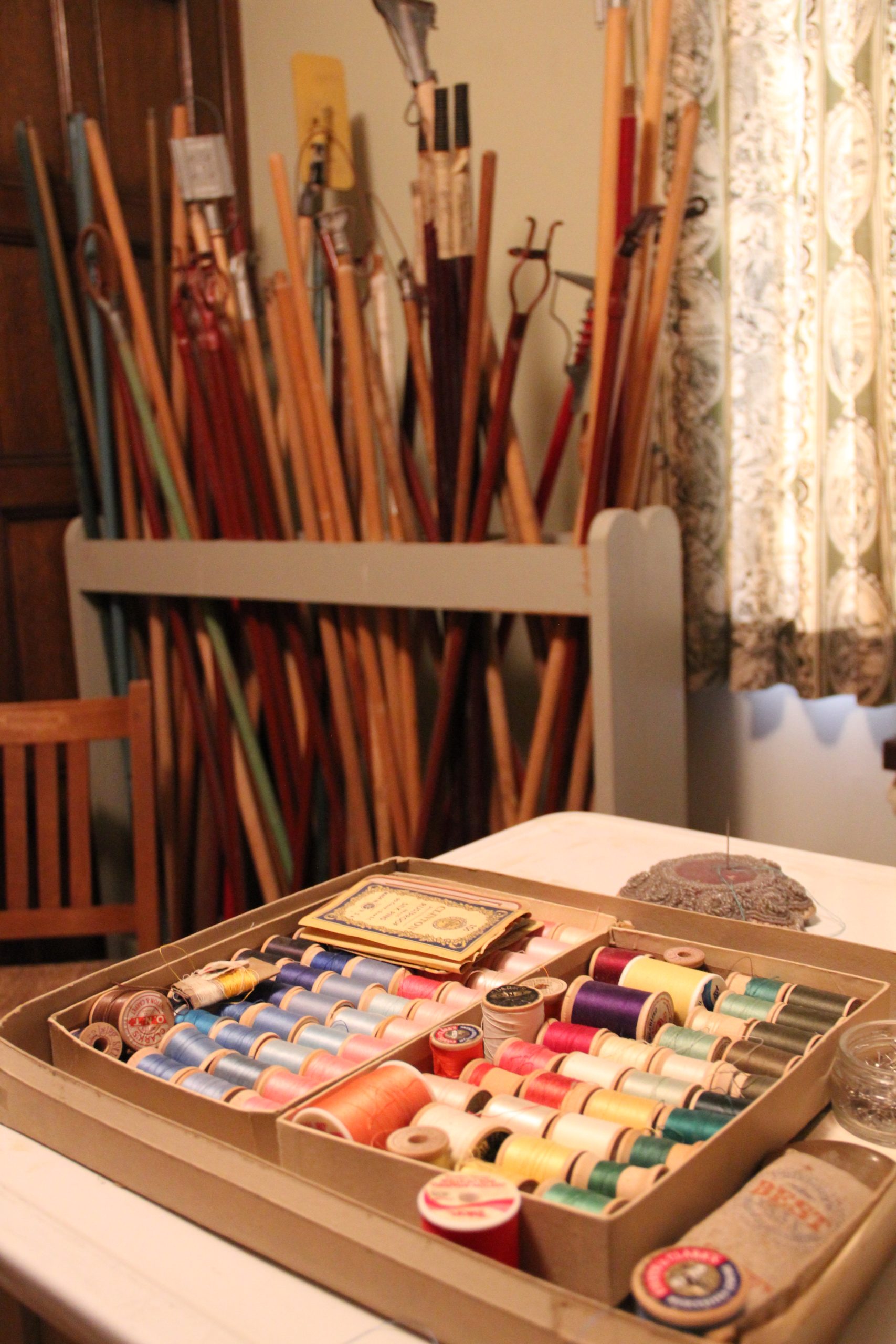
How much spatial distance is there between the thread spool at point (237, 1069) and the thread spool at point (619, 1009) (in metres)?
0.21

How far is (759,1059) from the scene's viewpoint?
694 millimetres

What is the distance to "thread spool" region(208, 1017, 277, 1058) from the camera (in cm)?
76

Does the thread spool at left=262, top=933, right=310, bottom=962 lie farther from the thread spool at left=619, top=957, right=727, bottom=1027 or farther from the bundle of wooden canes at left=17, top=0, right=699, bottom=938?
the bundle of wooden canes at left=17, top=0, right=699, bottom=938

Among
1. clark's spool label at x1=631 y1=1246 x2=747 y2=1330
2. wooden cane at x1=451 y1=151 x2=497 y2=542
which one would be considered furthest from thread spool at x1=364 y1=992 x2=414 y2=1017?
wooden cane at x1=451 y1=151 x2=497 y2=542

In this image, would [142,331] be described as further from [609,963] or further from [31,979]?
[609,963]

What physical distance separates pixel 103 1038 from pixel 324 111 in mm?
1873

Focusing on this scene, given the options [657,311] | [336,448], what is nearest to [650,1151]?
[657,311]

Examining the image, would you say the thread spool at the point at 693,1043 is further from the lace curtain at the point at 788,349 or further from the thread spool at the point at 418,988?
the lace curtain at the point at 788,349

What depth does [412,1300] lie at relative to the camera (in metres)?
0.54

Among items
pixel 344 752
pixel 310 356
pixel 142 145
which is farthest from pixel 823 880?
pixel 142 145

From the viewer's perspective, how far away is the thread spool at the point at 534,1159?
1.94 ft

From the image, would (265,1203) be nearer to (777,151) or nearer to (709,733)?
(709,733)

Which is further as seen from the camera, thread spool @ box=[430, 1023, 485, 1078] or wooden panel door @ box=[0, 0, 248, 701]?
wooden panel door @ box=[0, 0, 248, 701]

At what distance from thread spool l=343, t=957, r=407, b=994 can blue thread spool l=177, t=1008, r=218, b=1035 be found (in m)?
0.11
